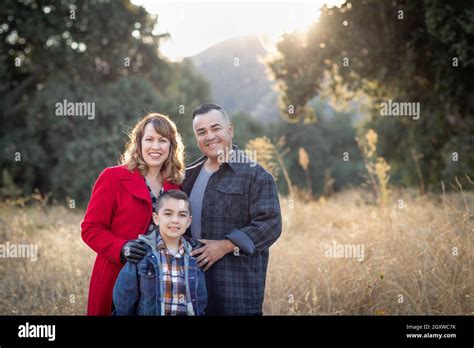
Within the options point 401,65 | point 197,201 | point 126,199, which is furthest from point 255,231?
point 401,65

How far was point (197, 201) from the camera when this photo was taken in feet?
12.4

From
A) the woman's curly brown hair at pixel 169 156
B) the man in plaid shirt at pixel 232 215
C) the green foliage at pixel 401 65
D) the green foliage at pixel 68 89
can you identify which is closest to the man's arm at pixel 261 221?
the man in plaid shirt at pixel 232 215

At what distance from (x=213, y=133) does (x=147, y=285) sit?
115cm

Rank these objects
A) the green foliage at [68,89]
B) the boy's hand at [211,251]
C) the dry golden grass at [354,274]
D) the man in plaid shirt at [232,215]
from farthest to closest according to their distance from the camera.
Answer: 1. the green foliage at [68,89]
2. the dry golden grass at [354,274]
3. the man in plaid shirt at [232,215]
4. the boy's hand at [211,251]

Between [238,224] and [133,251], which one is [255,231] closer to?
[238,224]

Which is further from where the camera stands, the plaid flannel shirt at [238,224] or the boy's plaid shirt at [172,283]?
the plaid flannel shirt at [238,224]

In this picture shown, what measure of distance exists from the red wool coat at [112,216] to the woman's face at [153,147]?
0.56ft

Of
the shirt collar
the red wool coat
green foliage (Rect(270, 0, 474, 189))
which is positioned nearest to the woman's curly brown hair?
the red wool coat

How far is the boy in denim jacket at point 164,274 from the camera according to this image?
3.37 meters

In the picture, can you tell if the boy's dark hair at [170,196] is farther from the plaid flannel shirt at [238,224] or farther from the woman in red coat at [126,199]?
the plaid flannel shirt at [238,224]

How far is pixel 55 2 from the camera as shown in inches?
645
